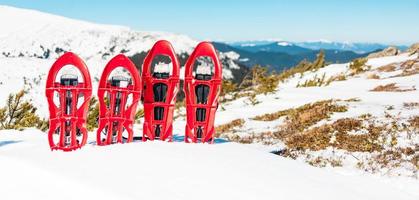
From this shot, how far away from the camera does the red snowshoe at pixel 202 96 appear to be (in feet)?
34.5

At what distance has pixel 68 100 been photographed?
9.22 metres

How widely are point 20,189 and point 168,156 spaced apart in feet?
8.98

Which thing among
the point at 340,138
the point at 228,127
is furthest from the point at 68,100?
the point at 228,127

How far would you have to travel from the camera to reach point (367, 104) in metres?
17.2

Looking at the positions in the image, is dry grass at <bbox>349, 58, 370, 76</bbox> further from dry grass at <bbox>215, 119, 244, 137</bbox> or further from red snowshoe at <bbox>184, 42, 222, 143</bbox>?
red snowshoe at <bbox>184, 42, 222, 143</bbox>

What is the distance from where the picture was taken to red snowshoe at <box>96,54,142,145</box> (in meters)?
9.66

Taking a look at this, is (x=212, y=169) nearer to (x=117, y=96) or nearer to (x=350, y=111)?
(x=117, y=96)

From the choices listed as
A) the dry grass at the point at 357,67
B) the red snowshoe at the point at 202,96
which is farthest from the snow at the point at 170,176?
the dry grass at the point at 357,67

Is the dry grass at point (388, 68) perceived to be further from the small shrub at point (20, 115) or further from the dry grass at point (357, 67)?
the small shrub at point (20, 115)

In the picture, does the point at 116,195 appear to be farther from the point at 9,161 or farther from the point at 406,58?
the point at 406,58

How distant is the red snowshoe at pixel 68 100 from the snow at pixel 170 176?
1.14 feet

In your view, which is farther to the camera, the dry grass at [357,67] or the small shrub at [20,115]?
the dry grass at [357,67]

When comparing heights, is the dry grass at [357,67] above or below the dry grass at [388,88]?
above

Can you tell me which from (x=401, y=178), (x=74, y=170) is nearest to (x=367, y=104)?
(x=401, y=178)
